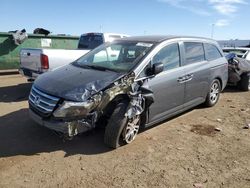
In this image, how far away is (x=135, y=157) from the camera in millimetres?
4750

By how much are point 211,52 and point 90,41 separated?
4.73m

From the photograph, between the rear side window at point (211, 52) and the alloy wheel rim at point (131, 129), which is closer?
the alloy wheel rim at point (131, 129)

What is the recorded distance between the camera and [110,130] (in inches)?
190

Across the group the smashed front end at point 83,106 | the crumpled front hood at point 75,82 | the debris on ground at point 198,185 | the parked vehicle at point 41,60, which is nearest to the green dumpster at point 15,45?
the parked vehicle at point 41,60

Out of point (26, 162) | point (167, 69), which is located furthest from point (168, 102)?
point (26, 162)

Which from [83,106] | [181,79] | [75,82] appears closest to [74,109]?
[83,106]

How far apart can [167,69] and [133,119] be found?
1.26 m

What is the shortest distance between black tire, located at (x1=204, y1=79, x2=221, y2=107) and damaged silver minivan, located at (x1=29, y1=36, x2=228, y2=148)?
0.63 m

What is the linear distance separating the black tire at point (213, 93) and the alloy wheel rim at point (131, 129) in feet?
9.19

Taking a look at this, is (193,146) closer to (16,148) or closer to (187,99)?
(187,99)

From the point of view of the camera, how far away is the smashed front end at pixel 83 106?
454cm

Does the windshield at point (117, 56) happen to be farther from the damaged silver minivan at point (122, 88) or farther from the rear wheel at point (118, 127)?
the rear wheel at point (118, 127)

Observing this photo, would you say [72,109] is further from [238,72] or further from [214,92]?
[238,72]

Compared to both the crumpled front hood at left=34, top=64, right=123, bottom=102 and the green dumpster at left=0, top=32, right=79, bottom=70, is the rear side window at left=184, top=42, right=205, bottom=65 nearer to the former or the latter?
Answer: the crumpled front hood at left=34, top=64, right=123, bottom=102
